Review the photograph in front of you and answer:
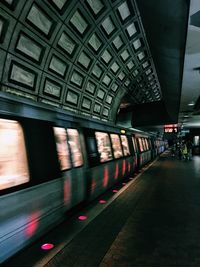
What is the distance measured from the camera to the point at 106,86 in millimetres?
13836

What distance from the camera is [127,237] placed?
424 centimetres

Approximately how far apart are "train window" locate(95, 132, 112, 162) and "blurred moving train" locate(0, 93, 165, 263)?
1.49 feet

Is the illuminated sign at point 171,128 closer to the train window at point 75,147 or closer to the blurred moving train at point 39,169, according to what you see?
the blurred moving train at point 39,169

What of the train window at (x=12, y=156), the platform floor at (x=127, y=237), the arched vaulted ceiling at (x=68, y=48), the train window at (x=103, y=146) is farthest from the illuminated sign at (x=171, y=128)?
the train window at (x=12, y=156)

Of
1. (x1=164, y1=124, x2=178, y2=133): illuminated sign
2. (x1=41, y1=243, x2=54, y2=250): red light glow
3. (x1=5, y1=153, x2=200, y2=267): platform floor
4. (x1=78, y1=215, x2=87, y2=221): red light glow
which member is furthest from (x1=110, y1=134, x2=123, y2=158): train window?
(x1=164, y1=124, x2=178, y2=133): illuminated sign

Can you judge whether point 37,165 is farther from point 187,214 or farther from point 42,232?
point 187,214

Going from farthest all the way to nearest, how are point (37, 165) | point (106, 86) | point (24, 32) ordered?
point (106, 86)
point (24, 32)
point (37, 165)

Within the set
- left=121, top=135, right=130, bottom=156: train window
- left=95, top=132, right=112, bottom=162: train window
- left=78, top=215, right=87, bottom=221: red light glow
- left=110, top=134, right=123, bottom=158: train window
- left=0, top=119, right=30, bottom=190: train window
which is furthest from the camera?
left=121, top=135, right=130, bottom=156: train window

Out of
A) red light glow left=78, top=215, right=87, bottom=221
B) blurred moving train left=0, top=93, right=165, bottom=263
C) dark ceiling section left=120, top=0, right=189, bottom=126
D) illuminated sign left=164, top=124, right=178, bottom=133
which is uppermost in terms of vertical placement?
dark ceiling section left=120, top=0, right=189, bottom=126

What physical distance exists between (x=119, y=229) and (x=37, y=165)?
2168 mm

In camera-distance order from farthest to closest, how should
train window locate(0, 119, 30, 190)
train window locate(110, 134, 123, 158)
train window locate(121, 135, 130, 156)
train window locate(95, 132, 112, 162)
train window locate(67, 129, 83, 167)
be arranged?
1. train window locate(121, 135, 130, 156)
2. train window locate(110, 134, 123, 158)
3. train window locate(95, 132, 112, 162)
4. train window locate(67, 129, 83, 167)
5. train window locate(0, 119, 30, 190)

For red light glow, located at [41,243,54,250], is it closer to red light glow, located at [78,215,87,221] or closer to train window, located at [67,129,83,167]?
red light glow, located at [78,215,87,221]

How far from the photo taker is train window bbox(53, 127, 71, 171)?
507 cm

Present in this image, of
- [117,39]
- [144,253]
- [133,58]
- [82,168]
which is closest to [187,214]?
[144,253]
